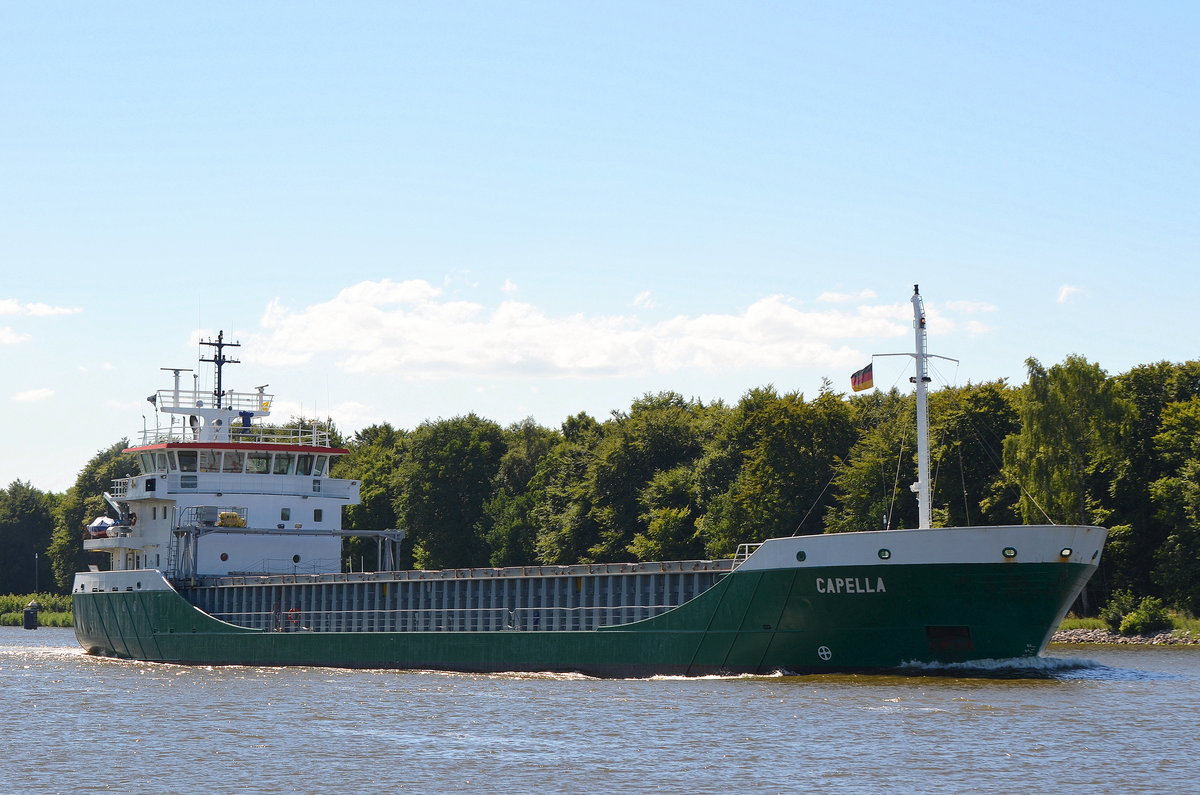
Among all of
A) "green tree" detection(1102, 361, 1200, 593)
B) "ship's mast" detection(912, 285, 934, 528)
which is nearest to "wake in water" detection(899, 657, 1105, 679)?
"ship's mast" detection(912, 285, 934, 528)

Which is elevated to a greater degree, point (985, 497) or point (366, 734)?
point (985, 497)

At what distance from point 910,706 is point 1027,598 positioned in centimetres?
522

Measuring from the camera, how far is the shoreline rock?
52.8 metres

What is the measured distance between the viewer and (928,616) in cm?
3186

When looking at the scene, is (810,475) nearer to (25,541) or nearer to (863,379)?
(863,379)

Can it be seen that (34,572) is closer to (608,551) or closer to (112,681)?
(608,551)

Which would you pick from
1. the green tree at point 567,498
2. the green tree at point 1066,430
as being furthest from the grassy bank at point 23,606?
the green tree at point 1066,430

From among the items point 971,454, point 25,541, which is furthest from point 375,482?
point 971,454

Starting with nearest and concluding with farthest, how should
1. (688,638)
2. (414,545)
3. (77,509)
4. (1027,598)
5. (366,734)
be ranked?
1. (366,734)
2. (1027,598)
3. (688,638)
4. (414,545)
5. (77,509)

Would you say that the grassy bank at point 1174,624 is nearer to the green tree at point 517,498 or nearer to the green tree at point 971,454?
the green tree at point 971,454

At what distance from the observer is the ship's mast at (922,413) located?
32.5 m

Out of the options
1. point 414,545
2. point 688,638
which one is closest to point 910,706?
point 688,638

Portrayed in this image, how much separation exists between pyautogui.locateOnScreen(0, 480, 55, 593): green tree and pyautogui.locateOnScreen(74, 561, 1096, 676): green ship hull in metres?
92.3

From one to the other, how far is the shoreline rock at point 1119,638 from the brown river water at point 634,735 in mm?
17053
